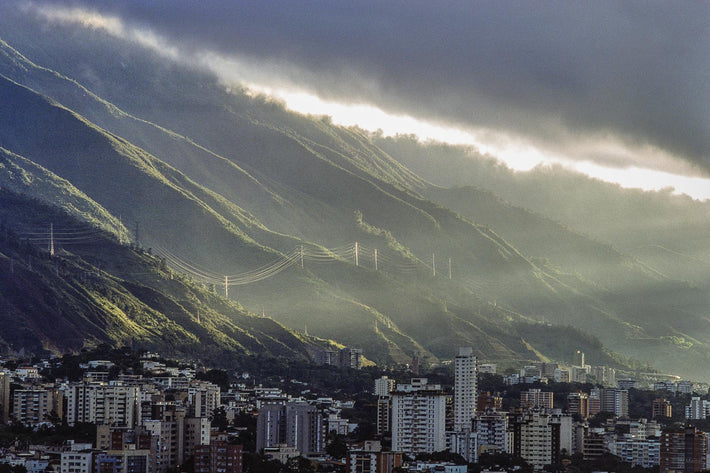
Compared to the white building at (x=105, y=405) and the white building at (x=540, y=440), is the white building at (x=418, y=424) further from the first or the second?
the white building at (x=105, y=405)

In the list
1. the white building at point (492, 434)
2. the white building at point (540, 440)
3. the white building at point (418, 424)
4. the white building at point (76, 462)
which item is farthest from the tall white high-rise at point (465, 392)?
the white building at point (76, 462)

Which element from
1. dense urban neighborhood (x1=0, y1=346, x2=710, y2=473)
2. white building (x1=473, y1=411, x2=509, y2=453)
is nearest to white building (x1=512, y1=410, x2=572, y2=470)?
dense urban neighborhood (x1=0, y1=346, x2=710, y2=473)

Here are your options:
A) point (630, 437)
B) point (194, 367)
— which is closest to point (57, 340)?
point (194, 367)

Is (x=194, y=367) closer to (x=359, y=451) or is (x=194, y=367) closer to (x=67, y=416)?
(x=67, y=416)

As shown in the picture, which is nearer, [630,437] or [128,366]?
[630,437]

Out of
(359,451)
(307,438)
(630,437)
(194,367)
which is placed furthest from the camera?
(194,367)

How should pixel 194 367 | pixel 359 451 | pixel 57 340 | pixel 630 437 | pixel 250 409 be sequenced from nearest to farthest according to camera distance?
1. pixel 359 451
2. pixel 630 437
3. pixel 250 409
4. pixel 194 367
5. pixel 57 340
